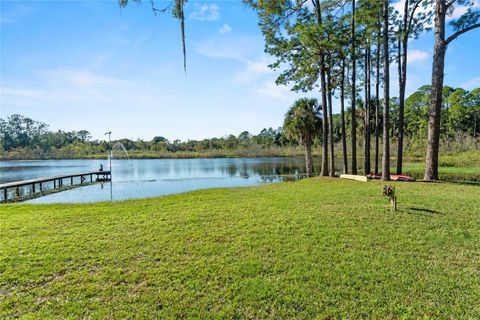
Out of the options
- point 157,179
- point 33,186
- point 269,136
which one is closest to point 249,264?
point 157,179

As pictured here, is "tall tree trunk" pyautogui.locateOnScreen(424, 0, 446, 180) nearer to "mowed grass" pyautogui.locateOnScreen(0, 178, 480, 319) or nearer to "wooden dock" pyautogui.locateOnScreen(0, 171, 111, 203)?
"mowed grass" pyautogui.locateOnScreen(0, 178, 480, 319)

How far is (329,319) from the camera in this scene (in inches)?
98.3

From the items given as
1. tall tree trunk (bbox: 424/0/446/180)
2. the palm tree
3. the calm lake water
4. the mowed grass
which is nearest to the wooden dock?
the calm lake water

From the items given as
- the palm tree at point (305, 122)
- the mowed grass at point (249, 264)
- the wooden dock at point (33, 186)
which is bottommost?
the wooden dock at point (33, 186)

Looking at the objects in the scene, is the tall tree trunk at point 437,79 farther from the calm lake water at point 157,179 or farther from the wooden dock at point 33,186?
the wooden dock at point 33,186

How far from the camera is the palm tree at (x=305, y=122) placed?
21219mm

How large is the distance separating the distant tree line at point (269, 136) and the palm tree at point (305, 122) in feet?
0.46

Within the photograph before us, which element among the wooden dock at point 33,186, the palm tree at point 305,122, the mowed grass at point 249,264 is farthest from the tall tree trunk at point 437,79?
the wooden dock at point 33,186

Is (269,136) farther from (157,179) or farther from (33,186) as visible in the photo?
(33,186)

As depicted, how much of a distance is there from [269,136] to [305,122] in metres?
56.1

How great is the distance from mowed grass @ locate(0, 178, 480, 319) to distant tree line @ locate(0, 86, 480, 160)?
55.3 feet

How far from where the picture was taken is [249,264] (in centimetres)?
358

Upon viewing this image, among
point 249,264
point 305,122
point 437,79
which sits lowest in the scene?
point 249,264

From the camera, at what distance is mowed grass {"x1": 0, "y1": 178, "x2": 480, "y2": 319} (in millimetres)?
2693
